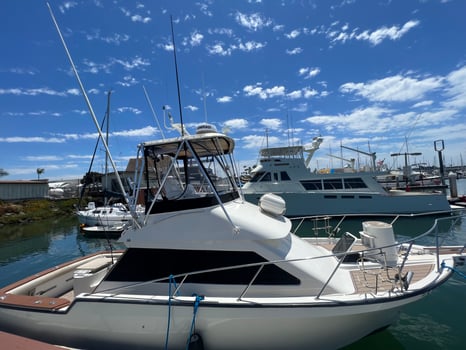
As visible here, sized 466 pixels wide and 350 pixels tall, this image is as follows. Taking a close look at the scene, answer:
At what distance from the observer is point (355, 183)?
15258mm

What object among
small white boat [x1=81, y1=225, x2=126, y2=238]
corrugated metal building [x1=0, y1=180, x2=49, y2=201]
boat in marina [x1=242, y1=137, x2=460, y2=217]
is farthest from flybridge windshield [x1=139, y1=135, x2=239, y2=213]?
corrugated metal building [x1=0, y1=180, x2=49, y2=201]

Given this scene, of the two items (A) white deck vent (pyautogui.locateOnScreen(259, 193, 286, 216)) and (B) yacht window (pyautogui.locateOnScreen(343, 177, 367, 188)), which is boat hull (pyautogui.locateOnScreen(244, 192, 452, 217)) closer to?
(B) yacht window (pyautogui.locateOnScreen(343, 177, 367, 188))

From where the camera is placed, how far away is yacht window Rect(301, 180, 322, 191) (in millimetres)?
15625

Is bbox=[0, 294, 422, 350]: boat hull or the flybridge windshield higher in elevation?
the flybridge windshield

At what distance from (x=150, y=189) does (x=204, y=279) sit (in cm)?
171

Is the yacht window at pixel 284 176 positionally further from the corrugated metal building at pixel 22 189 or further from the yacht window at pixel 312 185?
the corrugated metal building at pixel 22 189

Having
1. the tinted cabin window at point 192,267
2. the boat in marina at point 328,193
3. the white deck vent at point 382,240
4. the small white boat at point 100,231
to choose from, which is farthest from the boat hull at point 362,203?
the tinted cabin window at point 192,267

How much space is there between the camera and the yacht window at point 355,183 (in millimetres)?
15203

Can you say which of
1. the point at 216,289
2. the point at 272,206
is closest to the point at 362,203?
the point at 272,206

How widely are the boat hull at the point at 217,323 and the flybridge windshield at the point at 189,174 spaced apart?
4.42ft

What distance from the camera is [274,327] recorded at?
275 cm

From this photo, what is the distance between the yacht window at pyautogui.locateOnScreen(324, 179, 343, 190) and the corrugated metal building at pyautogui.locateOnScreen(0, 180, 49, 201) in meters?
29.7

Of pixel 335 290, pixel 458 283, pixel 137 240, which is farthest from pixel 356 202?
pixel 137 240

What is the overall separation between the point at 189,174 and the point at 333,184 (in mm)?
13583
